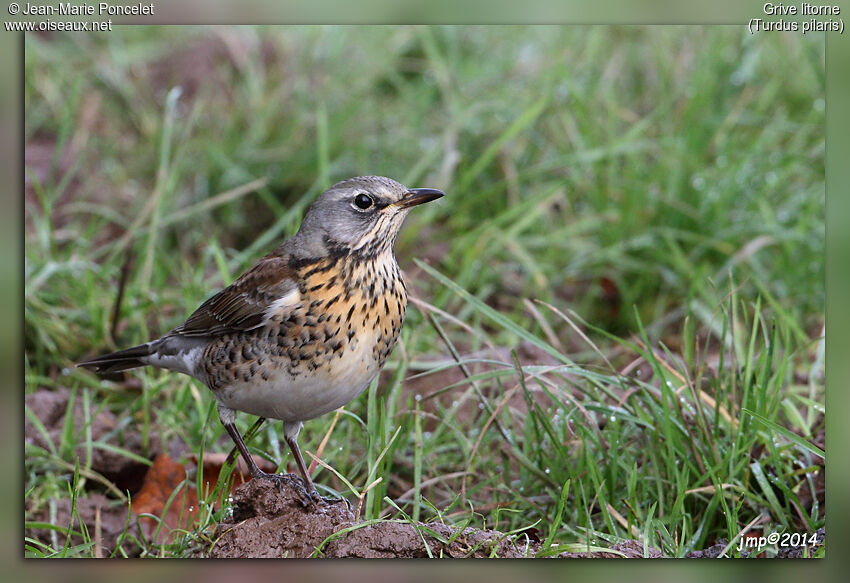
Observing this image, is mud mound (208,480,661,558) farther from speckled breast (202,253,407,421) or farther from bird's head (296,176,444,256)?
bird's head (296,176,444,256)

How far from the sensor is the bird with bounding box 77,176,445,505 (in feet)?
9.21

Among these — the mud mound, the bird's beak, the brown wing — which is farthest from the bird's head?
the mud mound

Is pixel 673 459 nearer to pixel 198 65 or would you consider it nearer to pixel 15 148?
pixel 15 148

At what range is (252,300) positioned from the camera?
9.86 feet

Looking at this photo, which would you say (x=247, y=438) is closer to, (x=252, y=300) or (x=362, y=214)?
(x=252, y=300)

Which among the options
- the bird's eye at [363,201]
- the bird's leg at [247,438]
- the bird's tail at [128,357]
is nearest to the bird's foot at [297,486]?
the bird's leg at [247,438]

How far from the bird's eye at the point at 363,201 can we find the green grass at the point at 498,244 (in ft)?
1.82

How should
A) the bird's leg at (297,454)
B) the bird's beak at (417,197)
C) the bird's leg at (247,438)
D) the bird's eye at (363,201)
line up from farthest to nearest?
the bird's leg at (247,438), the bird's leg at (297,454), the bird's eye at (363,201), the bird's beak at (417,197)

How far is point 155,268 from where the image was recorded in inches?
176

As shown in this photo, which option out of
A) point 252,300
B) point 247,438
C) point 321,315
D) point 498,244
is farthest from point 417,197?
point 498,244

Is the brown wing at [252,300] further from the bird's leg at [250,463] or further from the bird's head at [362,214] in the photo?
the bird's leg at [250,463]

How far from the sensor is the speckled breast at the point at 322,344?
2.80m

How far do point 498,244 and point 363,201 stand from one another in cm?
185

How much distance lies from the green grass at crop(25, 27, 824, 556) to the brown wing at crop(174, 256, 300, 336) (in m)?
0.47
